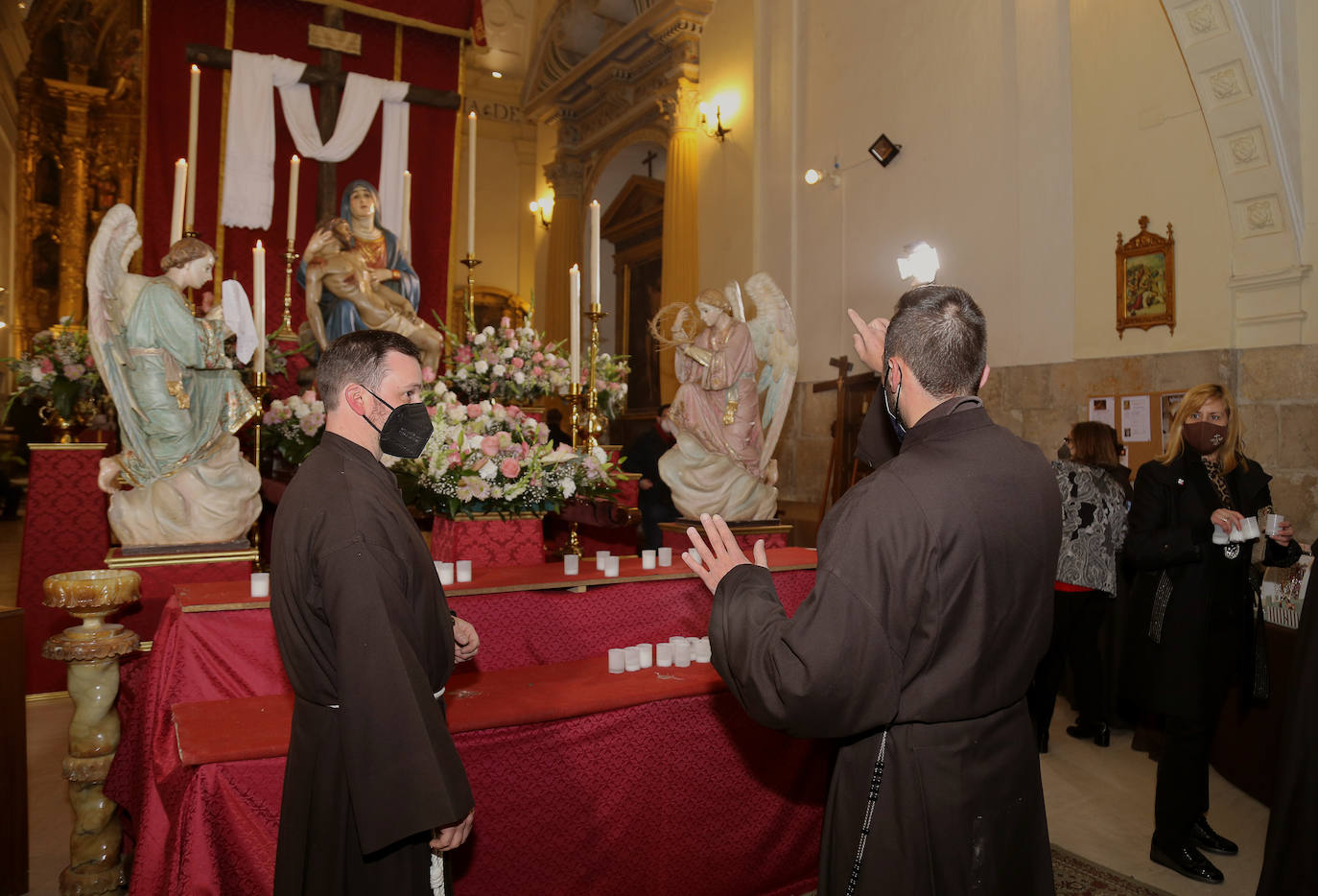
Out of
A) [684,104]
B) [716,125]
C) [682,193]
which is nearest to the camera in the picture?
[716,125]

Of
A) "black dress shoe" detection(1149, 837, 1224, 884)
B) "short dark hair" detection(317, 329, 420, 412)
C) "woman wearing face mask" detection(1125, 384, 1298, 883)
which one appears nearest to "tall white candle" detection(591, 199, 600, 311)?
"short dark hair" detection(317, 329, 420, 412)

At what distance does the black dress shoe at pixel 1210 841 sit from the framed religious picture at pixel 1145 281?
3.78 m

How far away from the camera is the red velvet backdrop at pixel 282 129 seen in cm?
897

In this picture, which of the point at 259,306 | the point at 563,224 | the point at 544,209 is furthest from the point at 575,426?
the point at 563,224

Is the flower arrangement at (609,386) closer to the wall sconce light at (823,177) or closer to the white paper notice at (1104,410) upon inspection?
the white paper notice at (1104,410)

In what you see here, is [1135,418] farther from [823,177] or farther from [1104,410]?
[823,177]

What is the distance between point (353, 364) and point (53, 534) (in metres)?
4.99

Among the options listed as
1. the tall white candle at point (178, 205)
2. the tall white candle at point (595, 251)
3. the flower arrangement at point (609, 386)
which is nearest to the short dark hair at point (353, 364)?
the tall white candle at point (595, 251)

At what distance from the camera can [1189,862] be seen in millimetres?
3580

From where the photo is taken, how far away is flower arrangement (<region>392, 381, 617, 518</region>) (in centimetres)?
386

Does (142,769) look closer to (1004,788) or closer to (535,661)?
(535,661)

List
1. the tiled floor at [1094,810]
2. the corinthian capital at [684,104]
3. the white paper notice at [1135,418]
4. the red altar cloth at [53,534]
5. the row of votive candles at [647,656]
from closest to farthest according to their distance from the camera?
the row of votive candles at [647,656] < the tiled floor at [1094,810] < the red altar cloth at [53,534] < the white paper notice at [1135,418] < the corinthian capital at [684,104]

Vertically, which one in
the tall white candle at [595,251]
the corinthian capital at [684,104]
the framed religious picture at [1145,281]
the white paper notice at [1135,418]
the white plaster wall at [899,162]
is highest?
the corinthian capital at [684,104]

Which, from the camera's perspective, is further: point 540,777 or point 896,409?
point 540,777
